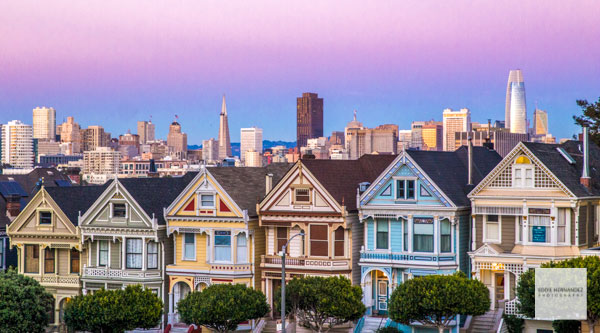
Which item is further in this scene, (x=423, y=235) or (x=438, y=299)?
(x=423, y=235)

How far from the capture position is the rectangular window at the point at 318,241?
182 feet

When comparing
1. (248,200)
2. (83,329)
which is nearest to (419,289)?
(248,200)

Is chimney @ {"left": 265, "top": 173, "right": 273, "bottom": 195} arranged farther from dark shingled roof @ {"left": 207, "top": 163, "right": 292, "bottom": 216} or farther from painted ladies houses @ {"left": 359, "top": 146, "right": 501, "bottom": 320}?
painted ladies houses @ {"left": 359, "top": 146, "right": 501, "bottom": 320}

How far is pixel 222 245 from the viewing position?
189ft

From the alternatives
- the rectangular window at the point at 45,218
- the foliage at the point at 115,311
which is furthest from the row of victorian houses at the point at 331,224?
the foliage at the point at 115,311

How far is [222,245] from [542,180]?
17373 millimetres

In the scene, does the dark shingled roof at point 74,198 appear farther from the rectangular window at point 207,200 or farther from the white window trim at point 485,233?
the white window trim at point 485,233

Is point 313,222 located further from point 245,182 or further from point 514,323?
point 514,323

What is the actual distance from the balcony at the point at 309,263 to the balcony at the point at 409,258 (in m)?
1.10

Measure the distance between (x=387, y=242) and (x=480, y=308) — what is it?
21.9ft

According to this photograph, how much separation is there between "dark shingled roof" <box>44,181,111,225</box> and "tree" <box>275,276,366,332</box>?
1550 centimetres

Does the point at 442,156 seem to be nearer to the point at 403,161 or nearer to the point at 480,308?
the point at 403,161

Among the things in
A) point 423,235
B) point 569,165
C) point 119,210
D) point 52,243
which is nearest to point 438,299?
point 423,235

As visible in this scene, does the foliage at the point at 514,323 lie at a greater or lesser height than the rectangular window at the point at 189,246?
lesser
